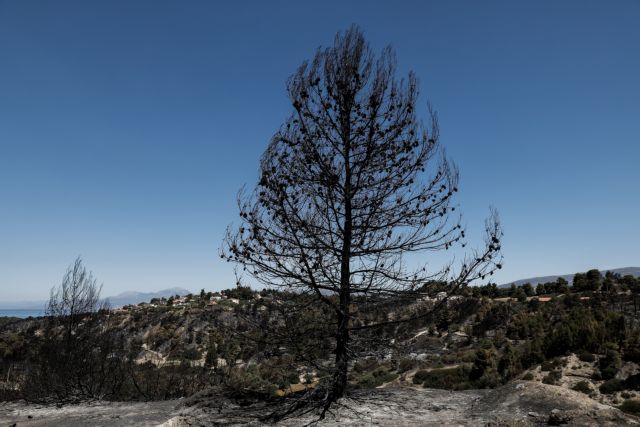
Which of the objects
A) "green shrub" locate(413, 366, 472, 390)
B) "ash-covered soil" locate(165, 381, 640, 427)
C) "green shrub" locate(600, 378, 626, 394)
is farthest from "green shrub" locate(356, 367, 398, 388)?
"ash-covered soil" locate(165, 381, 640, 427)

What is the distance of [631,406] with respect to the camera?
13.2 m

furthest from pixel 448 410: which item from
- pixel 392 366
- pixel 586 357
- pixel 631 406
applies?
pixel 392 366

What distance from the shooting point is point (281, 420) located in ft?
24.7

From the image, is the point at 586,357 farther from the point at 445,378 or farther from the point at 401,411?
the point at 401,411

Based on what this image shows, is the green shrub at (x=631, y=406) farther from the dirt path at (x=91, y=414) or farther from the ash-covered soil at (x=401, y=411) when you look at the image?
the dirt path at (x=91, y=414)

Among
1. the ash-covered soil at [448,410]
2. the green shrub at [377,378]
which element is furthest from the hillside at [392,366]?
the green shrub at [377,378]

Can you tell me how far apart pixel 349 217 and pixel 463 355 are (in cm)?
2114

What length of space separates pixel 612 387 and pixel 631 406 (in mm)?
2348

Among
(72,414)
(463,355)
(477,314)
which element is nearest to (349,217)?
(72,414)

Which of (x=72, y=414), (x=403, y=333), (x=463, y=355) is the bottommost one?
(x=463, y=355)

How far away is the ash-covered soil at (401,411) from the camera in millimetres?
7008

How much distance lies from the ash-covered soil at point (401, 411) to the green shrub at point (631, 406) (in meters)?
6.99

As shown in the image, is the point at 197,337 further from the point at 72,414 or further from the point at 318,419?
the point at 318,419

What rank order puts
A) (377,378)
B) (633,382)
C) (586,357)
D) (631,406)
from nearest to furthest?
(631,406)
(633,382)
(586,357)
(377,378)
